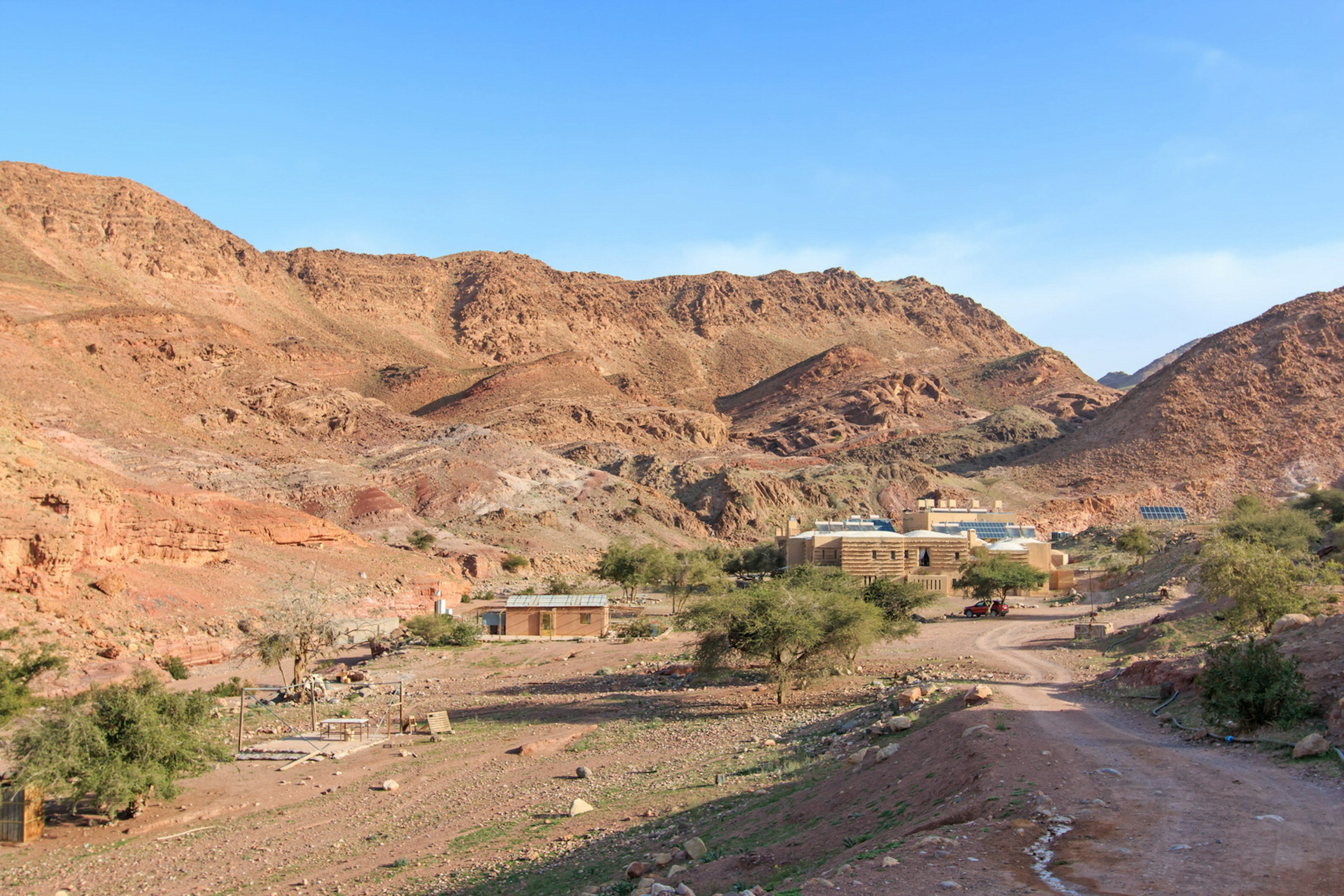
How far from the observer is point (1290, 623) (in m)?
17.8

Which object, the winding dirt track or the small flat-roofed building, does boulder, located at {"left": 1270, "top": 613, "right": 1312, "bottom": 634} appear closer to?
the winding dirt track

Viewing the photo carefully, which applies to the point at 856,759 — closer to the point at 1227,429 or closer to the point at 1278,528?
the point at 1278,528

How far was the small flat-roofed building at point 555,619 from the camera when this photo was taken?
39.5 m

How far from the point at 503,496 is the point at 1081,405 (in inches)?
3244

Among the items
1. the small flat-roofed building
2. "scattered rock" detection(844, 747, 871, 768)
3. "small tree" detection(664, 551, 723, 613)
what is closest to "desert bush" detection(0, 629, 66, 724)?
"scattered rock" detection(844, 747, 871, 768)

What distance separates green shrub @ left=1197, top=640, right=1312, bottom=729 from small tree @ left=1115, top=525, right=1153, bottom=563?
38.4 m

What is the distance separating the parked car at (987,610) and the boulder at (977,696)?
2371 centimetres

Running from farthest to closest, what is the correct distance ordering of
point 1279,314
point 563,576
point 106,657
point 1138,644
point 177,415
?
point 1279,314
point 177,415
point 563,576
point 106,657
point 1138,644

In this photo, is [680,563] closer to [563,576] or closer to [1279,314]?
[563,576]

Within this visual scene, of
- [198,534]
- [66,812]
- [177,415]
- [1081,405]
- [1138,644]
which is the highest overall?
[1081,405]

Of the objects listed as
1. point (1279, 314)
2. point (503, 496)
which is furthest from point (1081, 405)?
point (503, 496)

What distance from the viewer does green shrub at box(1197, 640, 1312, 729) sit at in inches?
478

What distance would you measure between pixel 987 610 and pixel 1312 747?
29.2m

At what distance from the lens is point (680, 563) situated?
51031 millimetres
